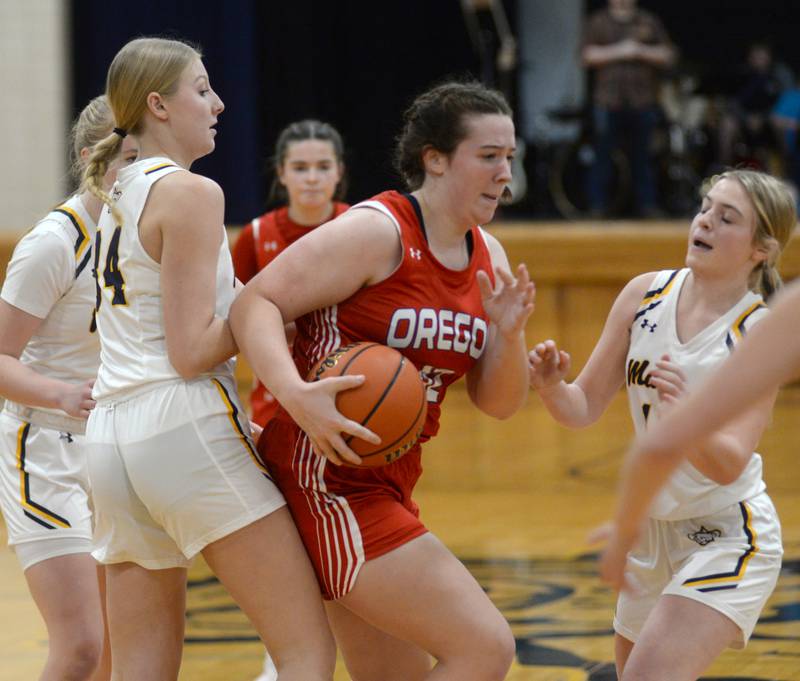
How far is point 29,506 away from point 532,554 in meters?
3.63

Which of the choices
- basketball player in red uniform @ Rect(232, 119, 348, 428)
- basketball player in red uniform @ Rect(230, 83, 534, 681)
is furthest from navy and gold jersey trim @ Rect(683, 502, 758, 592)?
basketball player in red uniform @ Rect(232, 119, 348, 428)

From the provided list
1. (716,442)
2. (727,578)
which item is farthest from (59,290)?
(727,578)

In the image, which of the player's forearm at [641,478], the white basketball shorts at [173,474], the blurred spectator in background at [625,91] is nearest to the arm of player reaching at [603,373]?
the white basketball shorts at [173,474]

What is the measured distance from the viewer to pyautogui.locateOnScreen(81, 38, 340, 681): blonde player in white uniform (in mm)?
2898

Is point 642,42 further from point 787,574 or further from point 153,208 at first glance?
point 153,208

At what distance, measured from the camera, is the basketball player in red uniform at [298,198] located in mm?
5391

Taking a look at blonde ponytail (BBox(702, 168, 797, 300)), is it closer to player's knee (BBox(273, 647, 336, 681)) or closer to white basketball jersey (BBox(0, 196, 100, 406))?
player's knee (BBox(273, 647, 336, 681))

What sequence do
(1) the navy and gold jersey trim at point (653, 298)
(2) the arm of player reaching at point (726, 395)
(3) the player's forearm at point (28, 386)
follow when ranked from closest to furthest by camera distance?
1. (2) the arm of player reaching at point (726, 395)
2. (3) the player's forearm at point (28, 386)
3. (1) the navy and gold jersey trim at point (653, 298)

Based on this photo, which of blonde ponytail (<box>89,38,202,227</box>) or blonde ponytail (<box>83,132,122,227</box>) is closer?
blonde ponytail (<box>89,38,202,227</box>)

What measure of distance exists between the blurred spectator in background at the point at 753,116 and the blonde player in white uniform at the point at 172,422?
9190mm

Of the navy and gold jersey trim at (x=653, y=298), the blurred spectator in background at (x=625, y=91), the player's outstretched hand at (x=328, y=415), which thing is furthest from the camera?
the blurred spectator in background at (x=625, y=91)

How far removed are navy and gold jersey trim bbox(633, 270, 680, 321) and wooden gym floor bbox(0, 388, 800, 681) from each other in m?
1.52

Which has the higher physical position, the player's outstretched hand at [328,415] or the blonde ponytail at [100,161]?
the blonde ponytail at [100,161]

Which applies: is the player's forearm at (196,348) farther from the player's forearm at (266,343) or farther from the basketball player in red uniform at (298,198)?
the basketball player in red uniform at (298,198)
